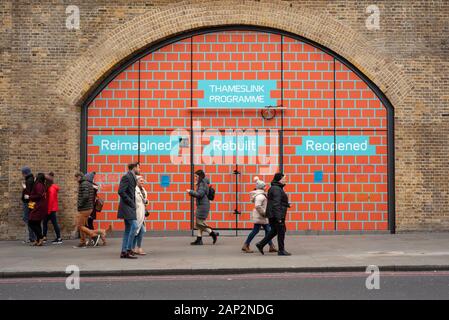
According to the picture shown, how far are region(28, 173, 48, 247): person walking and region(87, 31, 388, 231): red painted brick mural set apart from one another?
78.6 inches

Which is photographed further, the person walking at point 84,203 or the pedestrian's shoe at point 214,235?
the pedestrian's shoe at point 214,235

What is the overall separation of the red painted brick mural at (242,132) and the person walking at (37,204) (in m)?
2.00

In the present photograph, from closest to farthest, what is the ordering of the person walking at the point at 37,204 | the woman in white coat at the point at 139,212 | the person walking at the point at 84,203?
the woman in white coat at the point at 139,212 → the person walking at the point at 84,203 → the person walking at the point at 37,204

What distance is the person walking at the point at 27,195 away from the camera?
16.3 metres

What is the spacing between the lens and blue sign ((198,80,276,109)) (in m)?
18.0

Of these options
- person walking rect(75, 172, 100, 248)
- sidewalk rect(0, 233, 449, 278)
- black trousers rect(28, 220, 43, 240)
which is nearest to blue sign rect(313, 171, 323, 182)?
sidewalk rect(0, 233, 449, 278)

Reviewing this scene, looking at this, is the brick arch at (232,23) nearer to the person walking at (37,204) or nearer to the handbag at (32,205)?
the person walking at (37,204)

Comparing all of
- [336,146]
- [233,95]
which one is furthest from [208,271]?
[336,146]

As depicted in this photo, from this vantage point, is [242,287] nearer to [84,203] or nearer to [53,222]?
[84,203]

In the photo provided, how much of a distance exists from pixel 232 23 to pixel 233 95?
69.9 inches

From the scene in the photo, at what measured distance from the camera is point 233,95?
18.0m

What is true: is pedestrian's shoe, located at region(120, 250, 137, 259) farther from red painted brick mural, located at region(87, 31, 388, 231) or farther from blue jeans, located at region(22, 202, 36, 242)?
red painted brick mural, located at region(87, 31, 388, 231)

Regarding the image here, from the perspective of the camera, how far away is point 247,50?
711 inches

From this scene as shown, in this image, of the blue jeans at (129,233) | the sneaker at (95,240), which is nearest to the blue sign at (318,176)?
the sneaker at (95,240)
